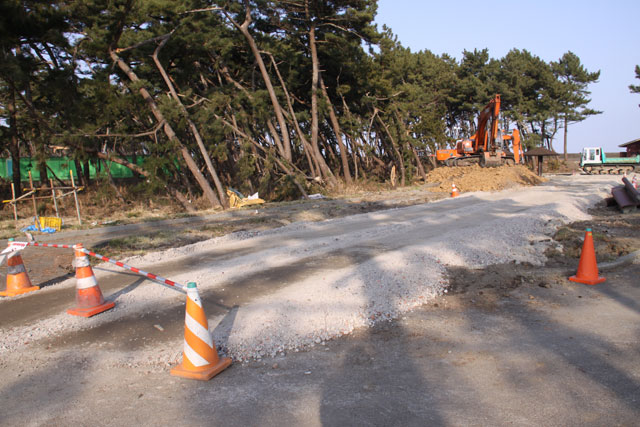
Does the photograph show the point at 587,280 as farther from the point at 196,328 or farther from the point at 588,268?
the point at 196,328

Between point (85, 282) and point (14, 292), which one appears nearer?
point (85, 282)

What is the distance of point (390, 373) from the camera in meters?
4.10

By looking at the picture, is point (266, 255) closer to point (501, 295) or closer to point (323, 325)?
point (323, 325)

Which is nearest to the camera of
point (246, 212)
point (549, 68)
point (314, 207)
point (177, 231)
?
point (177, 231)

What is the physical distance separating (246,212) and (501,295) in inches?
460

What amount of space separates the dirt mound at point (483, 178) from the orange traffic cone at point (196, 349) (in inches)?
895

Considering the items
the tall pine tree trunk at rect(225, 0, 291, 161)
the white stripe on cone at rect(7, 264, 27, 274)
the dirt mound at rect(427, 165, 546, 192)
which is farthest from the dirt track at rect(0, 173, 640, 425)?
the tall pine tree trunk at rect(225, 0, 291, 161)

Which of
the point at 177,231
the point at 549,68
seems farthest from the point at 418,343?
the point at 549,68

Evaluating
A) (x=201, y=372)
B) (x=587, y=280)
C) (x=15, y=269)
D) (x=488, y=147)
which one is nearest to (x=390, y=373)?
(x=201, y=372)

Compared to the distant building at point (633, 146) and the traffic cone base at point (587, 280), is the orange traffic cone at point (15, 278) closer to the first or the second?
the traffic cone base at point (587, 280)

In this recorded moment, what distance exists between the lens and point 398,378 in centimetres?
399

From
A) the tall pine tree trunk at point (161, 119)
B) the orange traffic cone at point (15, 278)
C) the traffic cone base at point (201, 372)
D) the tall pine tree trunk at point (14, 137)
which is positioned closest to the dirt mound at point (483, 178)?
the tall pine tree trunk at point (161, 119)

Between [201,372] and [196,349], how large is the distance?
206 mm

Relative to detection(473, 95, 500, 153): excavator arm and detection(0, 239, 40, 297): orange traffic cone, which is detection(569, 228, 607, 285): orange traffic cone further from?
detection(473, 95, 500, 153): excavator arm
